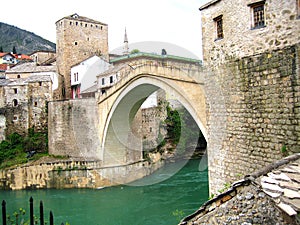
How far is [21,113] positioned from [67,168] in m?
4.96

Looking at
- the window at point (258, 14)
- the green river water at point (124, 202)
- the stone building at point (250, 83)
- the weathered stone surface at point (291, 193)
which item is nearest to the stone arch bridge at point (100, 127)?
the green river water at point (124, 202)

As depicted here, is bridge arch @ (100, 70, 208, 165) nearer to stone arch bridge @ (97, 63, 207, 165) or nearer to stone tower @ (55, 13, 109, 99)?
stone arch bridge @ (97, 63, 207, 165)

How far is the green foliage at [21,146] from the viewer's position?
53.0ft

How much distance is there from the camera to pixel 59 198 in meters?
13.8

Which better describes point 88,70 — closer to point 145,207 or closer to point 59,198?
point 59,198

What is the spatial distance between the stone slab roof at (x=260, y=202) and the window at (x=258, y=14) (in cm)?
284

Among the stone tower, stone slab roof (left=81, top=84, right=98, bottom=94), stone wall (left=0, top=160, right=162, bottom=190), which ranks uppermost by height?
the stone tower

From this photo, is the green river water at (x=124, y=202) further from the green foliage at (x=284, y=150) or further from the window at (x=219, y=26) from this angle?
the window at (x=219, y=26)

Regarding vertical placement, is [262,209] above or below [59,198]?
above

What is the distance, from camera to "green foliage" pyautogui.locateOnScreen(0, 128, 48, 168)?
16.2m

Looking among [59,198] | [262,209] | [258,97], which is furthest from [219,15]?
[59,198]

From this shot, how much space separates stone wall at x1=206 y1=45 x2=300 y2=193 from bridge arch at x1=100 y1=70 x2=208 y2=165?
251 centimetres

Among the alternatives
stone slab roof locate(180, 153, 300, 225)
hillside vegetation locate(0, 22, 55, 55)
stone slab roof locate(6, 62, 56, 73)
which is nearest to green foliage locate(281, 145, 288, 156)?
stone slab roof locate(180, 153, 300, 225)

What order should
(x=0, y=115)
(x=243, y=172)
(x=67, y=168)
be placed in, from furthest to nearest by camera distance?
(x=0, y=115)
(x=67, y=168)
(x=243, y=172)
